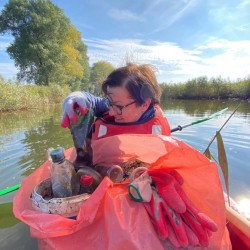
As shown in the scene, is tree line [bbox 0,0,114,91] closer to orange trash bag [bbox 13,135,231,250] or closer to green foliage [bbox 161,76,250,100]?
green foliage [bbox 161,76,250,100]

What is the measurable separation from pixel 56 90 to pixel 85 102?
49.2ft

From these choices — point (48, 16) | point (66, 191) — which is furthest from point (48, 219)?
point (48, 16)

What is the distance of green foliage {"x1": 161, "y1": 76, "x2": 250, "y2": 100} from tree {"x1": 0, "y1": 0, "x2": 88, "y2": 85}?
7727 millimetres

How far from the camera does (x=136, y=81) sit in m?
1.37

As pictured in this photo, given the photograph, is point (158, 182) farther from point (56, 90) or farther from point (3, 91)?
point (56, 90)

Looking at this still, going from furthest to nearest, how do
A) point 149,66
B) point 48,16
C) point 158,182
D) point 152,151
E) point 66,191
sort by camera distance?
point 48,16 < point 149,66 < point 152,151 < point 66,191 < point 158,182

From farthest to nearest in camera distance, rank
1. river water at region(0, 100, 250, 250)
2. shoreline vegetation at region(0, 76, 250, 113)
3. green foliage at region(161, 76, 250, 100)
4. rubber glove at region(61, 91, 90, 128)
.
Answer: green foliage at region(161, 76, 250, 100) → shoreline vegetation at region(0, 76, 250, 113) → river water at region(0, 100, 250, 250) → rubber glove at region(61, 91, 90, 128)

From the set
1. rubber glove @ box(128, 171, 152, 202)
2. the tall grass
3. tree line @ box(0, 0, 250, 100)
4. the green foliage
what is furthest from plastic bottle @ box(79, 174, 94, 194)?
the green foliage

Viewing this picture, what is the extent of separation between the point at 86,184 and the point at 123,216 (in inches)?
12.1

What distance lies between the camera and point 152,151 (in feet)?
3.78

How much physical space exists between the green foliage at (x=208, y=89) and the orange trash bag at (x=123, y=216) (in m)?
17.0

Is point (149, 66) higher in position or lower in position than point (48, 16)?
lower

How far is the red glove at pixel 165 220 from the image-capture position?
759mm

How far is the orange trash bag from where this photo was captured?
753 mm
